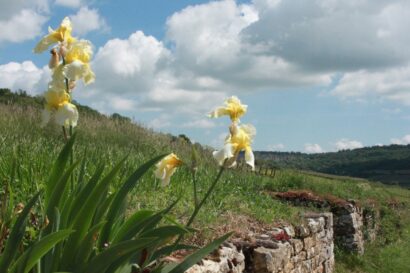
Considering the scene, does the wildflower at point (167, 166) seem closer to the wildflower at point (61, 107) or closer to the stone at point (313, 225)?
the wildflower at point (61, 107)

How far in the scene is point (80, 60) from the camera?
8.93 feet

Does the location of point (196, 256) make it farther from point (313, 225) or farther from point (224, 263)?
point (313, 225)

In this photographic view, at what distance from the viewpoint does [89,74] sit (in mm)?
2721

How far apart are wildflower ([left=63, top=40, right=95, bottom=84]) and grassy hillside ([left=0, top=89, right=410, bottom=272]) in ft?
1.69

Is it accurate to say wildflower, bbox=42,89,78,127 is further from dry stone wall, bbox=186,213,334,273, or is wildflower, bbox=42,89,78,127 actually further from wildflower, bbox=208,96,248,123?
dry stone wall, bbox=186,213,334,273

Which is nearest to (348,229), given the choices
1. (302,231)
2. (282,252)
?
(302,231)

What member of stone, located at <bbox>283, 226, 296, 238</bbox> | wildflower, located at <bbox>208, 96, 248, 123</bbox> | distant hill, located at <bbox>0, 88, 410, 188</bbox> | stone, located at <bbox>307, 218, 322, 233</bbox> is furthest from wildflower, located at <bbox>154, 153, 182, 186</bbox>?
distant hill, located at <bbox>0, 88, 410, 188</bbox>

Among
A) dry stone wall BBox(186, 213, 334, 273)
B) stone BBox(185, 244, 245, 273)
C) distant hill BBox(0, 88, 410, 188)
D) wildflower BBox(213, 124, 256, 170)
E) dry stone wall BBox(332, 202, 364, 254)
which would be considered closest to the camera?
wildflower BBox(213, 124, 256, 170)

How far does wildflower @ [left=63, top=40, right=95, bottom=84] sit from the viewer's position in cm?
267

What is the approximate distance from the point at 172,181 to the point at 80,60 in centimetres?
520

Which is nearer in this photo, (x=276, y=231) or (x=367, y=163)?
(x=276, y=231)

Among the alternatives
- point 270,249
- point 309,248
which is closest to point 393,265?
point 309,248

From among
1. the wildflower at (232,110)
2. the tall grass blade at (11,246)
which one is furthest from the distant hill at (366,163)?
the tall grass blade at (11,246)

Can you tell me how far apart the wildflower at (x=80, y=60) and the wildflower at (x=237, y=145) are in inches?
29.2
